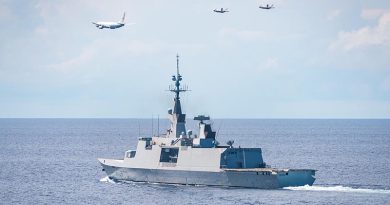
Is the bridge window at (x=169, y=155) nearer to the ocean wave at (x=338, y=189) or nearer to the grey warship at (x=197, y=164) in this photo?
the grey warship at (x=197, y=164)

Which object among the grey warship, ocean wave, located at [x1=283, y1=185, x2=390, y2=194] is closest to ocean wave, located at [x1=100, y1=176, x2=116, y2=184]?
the grey warship

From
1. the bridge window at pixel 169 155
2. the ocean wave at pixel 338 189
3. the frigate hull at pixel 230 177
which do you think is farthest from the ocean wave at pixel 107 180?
the ocean wave at pixel 338 189

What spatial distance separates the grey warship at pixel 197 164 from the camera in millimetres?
57094

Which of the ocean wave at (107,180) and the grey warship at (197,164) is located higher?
the grey warship at (197,164)

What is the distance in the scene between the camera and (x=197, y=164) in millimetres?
60031

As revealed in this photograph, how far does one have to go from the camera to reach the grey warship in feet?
187

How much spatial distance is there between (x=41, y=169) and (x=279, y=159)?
1119 inches

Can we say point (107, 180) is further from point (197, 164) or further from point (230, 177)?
point (230, 177)

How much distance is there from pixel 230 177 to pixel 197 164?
3.05 m

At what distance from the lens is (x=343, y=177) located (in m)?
72.0

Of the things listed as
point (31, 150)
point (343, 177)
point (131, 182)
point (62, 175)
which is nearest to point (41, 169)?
point (62, 175)

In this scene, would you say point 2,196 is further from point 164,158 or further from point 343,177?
point 343,177

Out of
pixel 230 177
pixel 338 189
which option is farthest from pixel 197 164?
pixel 338 189

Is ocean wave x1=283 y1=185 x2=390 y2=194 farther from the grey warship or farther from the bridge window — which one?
the bridge window
